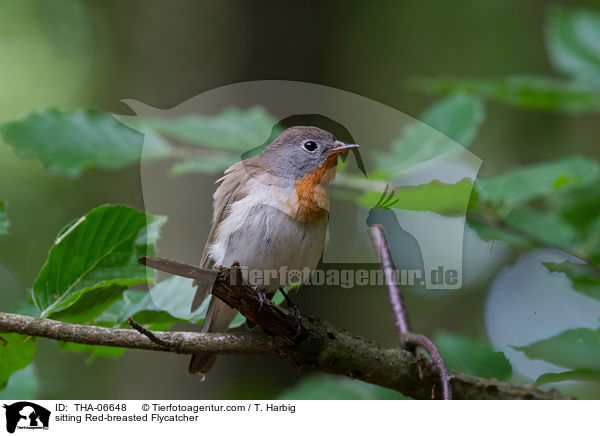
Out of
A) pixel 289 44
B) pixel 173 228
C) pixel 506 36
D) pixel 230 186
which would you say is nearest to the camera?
pixel 173 228

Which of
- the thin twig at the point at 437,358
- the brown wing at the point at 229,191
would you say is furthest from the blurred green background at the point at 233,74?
the thin twig at the point at 437,358

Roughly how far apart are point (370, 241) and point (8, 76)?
651 centimetres

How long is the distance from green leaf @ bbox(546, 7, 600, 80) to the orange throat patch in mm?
1401

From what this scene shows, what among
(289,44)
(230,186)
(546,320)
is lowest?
(546,320)

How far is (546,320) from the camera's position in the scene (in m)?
2.05

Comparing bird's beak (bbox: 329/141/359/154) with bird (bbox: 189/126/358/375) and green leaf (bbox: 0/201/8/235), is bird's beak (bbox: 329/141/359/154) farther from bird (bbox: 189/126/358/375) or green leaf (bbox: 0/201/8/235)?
green leaf (bbox: 0/201/8/235)

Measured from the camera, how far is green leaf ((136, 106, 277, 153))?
2383 mm

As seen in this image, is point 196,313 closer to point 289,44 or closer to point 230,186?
point 230,186

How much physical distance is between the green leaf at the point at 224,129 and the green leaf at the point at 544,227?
3.61 feet

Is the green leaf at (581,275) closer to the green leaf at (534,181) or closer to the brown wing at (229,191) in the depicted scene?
the green leaf at (534,181)

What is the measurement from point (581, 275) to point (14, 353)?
188 centimetres

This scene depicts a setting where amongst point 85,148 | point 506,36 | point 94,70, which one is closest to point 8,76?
point 94,70

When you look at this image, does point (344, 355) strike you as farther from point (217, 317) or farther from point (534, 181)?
point (534, 181)

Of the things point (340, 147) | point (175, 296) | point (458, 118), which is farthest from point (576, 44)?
Result: point (175, 296)
